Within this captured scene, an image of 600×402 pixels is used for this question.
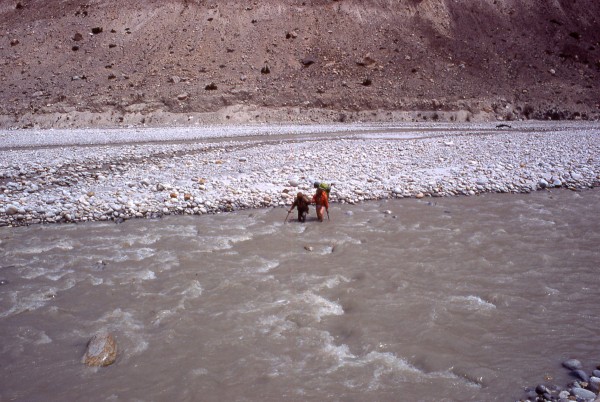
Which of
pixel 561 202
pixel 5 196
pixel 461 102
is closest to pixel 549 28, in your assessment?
pixel 461 102

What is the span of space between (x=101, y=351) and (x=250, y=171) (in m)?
9.57

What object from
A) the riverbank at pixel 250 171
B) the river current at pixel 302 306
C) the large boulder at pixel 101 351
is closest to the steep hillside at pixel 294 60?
the riverbank at pixel 250 171

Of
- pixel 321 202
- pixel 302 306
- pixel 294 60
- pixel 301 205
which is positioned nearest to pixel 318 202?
pixel 321 202

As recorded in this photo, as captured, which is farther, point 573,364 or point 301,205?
point 301,205

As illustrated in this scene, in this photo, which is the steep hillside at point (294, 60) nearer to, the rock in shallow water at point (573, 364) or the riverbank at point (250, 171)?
the riverbank at point (250, 171)

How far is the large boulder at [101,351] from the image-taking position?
624cm

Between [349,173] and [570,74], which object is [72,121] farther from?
[570,74]

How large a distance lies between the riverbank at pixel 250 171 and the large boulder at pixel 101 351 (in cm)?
539

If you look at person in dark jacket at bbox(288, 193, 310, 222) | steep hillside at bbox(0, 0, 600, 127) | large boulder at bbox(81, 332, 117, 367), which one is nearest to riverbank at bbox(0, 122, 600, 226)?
person in dark jacket at bbox(288, 193, 310, 222)

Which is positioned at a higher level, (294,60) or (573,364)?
(294,60)

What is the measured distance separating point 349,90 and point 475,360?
30958 mm

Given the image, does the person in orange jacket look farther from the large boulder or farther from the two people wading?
the large boulder

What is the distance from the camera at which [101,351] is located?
21.0 feet

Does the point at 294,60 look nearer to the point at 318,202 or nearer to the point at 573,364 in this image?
the point at 318,202
